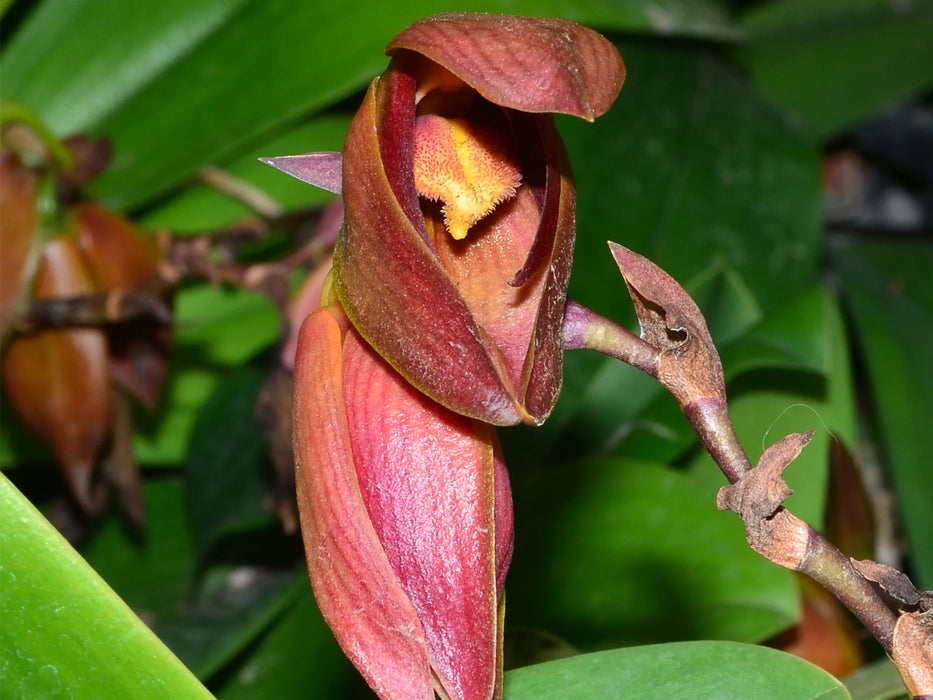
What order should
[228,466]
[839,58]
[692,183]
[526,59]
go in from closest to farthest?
[526,59] → [228,466] → [692,183] → [839,58]

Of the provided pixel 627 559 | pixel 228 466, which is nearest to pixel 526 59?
pixel 627 559

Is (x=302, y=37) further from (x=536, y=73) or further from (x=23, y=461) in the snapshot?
(x=536, y=73)

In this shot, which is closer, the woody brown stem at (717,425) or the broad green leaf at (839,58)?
the woody brown stem at (717,425)

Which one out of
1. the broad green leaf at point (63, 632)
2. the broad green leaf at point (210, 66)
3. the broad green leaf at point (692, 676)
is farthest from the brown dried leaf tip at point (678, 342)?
the broad green leaf at point (210, 66)

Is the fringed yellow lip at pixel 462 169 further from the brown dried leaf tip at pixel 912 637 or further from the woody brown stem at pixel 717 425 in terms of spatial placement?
the brown dried leaf tip at pixel 912 637

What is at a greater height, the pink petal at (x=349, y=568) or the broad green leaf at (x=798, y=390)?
the pink petal at (x=349, y=568)

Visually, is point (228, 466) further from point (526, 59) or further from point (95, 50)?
point (526, 59)

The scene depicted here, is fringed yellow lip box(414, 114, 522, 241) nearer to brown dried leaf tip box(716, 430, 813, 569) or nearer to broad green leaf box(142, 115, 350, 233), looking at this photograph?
brown dried leaf tip box(716, 430, 813, 569)

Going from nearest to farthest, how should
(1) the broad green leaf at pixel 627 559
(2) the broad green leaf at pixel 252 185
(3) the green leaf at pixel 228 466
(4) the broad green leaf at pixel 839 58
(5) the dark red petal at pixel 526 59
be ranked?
(5) the dark red petal at pixel 526 59 → (1) the broad green leaf at pixel 627 559 → (3) the green leaf at pixel 228 466 → (2) the broad green leaf at pixel 252 185 → (4) the broad green leaf at pixel 839 58
